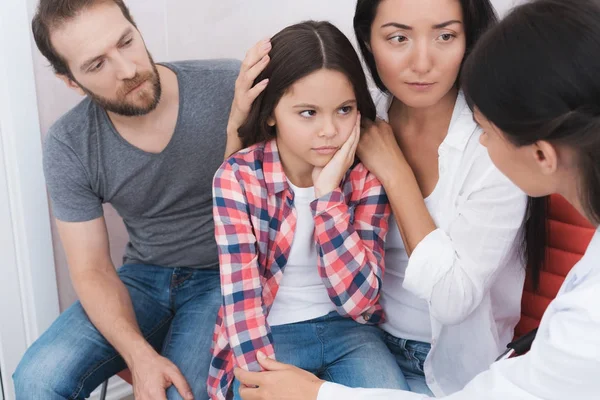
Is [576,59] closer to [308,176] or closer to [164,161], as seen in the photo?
[308,176]

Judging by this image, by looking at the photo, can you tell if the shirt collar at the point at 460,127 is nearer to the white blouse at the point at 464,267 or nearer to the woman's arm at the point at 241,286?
the white blouse at the point at 464,267

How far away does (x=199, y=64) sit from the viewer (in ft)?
5.57

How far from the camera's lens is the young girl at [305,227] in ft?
4.05

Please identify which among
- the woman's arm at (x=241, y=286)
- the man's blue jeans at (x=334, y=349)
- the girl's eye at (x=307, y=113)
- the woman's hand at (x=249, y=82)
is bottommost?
the man's blue jeans at (x=334, y=349)

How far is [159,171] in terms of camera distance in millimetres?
1576

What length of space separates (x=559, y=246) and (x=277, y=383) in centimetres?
61

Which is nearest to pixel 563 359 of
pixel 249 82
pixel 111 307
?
pixel 249 82

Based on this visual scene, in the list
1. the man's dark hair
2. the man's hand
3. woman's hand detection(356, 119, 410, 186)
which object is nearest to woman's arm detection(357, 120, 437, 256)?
woman's hand detection(356, 119, 410, 186)

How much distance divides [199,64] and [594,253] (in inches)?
45.0

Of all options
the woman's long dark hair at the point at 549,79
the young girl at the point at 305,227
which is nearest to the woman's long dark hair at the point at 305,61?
the young girl at the point at 305,227

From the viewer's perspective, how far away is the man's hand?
136 centimetres

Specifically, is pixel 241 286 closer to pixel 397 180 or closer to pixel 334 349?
pixel 334 349

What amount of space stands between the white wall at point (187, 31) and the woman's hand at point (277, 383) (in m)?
0.96

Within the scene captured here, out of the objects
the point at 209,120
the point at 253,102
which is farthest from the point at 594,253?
the point at 209,120
